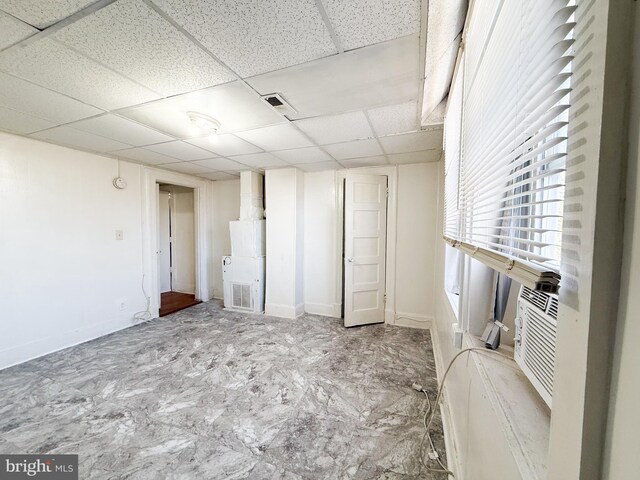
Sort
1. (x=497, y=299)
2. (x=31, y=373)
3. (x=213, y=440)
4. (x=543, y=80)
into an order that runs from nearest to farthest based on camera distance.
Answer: (x=543, y=80), (x=497, y=299), (x=213, y=440), (x=31, y=373)

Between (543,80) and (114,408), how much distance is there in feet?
9.63

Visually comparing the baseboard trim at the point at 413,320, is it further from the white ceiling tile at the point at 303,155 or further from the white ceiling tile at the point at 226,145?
the white ceiling tile at the point at 226,145

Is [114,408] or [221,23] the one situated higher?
[221,23]

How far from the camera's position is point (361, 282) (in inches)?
139

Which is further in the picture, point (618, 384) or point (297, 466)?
point (297, 466)

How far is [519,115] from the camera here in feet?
2.10

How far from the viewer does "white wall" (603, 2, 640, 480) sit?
34 cm

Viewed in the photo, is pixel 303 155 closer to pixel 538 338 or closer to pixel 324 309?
pixel 324 309

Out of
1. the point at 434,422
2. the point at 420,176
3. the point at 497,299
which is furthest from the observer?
the point at 420,176

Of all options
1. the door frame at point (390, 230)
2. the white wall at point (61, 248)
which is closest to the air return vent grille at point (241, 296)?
the white wall at point (61, 248)

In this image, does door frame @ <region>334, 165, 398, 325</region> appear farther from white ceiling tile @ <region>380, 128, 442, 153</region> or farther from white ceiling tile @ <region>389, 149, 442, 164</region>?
white ceiling tile @ <region>380, 128, 442, 153</region>

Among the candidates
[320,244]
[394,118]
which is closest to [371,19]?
[394,118]

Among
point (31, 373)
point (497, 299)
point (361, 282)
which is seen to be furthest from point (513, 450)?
point (31, 373)

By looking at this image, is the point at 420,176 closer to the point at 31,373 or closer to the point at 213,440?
the point at 213,440
